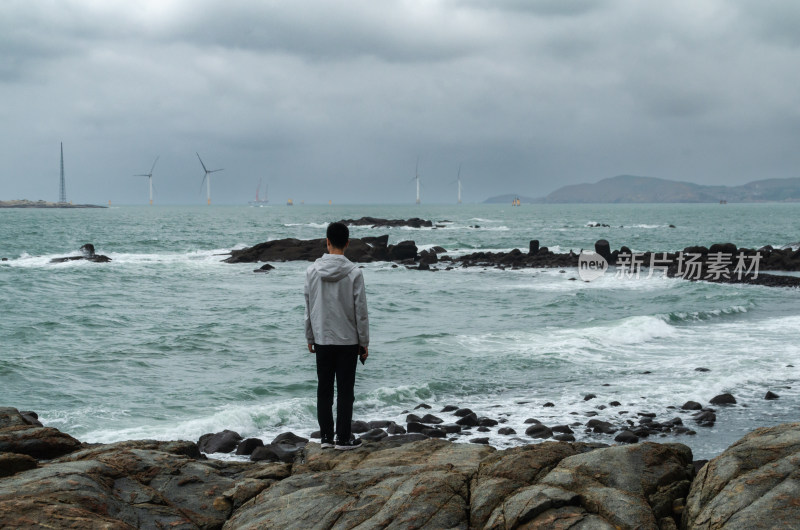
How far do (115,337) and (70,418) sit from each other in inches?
320

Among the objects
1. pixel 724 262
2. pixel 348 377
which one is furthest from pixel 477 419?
pixel 724 262

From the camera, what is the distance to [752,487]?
4.69 meters

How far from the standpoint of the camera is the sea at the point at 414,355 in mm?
11766

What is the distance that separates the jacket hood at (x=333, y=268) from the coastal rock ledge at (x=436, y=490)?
1.76 meters

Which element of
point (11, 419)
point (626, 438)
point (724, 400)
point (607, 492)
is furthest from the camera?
point (724, 400)

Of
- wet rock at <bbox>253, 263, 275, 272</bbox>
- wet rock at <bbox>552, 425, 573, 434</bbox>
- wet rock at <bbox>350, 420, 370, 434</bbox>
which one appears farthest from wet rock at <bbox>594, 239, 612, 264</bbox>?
wet rock at <bbox>350, 420, 370, 434</bbox>

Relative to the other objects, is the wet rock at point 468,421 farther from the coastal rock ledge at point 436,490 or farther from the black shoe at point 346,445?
the coastal rock ledge at point 436,490

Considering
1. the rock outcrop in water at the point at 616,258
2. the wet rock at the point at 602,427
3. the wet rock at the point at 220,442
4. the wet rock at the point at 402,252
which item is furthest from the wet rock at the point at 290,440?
the wet rock at the point at 402,252

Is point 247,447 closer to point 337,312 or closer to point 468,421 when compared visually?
point 468,421

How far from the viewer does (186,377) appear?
14828mm

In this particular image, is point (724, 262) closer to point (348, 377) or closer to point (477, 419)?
point (477, 419)

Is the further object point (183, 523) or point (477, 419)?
point (477, 419)

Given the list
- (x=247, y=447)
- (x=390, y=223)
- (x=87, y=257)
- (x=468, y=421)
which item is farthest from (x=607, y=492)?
(x=390, y=223)

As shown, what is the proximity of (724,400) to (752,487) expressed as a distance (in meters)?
8.12
